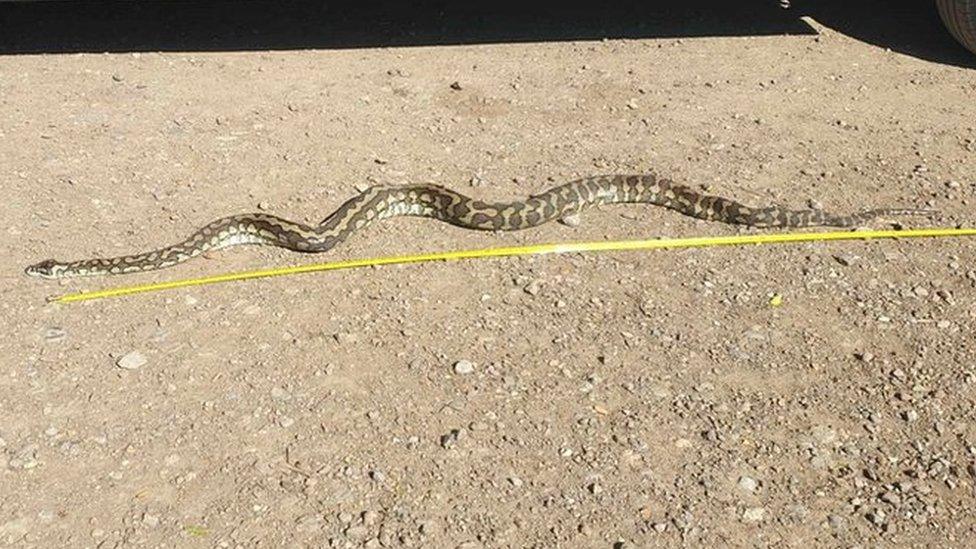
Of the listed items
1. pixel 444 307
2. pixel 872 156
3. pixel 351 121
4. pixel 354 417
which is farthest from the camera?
pixel 351 121

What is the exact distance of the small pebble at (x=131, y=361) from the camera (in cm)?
643

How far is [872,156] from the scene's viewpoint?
903 cm

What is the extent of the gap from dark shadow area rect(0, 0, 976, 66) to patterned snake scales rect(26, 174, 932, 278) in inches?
147

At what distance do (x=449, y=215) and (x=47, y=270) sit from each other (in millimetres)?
2752

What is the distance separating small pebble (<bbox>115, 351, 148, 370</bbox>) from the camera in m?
6.43

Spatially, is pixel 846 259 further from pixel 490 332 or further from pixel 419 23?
pixel 419 23

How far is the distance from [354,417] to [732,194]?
3.82 meters

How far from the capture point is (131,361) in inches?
255

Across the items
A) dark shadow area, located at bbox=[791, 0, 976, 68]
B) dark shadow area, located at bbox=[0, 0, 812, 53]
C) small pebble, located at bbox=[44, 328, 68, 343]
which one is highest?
dark shadow area, located at bbox=[791, 0, 976, 68]

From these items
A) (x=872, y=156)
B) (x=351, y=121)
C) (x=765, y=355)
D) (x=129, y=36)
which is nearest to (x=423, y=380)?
(x=765, y=355)

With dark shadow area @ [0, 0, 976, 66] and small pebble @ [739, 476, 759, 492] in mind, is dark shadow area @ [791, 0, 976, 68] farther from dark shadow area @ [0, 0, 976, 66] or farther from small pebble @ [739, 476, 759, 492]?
small pebble @ [739, 476, 759, 492]

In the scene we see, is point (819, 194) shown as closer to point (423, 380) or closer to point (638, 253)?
point (638, 253)

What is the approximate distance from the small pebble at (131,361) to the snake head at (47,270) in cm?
112

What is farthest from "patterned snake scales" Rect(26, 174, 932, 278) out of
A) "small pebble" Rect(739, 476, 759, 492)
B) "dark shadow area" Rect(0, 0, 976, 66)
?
"dark shadow area" Rect(0, 0, 976, 66)
